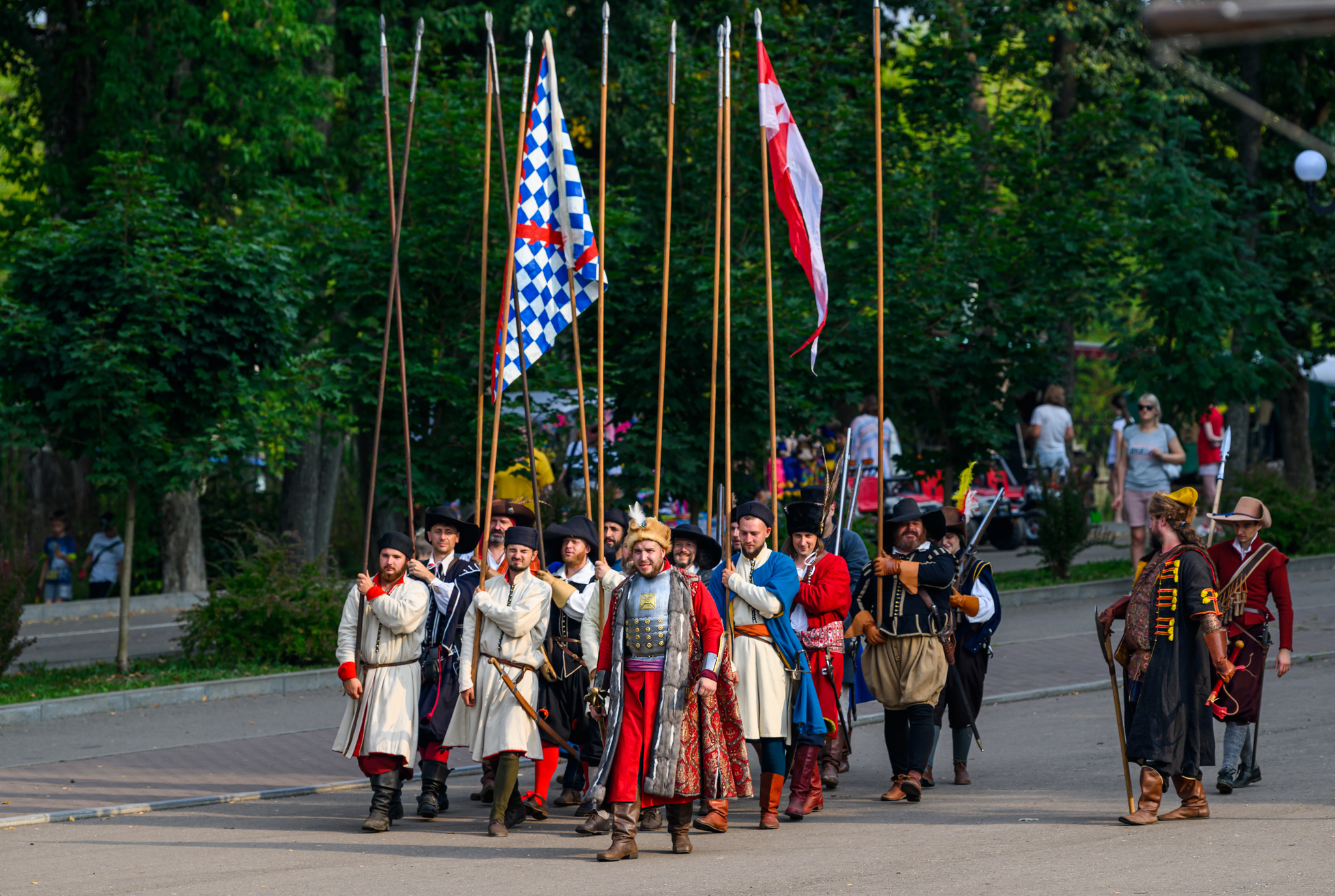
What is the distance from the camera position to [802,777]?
363 inches

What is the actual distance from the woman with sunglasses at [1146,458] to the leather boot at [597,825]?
994 centimetres

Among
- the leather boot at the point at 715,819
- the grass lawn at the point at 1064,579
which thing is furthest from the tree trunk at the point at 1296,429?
the leather boot at the point at 715,819

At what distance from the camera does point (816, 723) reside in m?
9.16

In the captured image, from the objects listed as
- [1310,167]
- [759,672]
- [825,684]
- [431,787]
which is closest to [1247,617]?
[825,684]

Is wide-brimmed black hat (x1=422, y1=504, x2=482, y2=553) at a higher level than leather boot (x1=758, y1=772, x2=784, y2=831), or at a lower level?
higher

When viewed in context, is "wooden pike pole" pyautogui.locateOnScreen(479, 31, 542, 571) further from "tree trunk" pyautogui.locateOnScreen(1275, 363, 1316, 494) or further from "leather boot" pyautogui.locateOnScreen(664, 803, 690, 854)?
"tree trunk" pyautogui.locateOnScreen(1275, 363, 1316, 494)

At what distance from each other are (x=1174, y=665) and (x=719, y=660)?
2.43 m

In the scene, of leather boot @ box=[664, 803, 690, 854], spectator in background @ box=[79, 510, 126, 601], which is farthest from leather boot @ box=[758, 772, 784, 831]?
spectator in background @ box=[79, 510, 126, 601]

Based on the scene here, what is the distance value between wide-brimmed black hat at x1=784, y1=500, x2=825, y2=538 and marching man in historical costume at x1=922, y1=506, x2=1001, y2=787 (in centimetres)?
93

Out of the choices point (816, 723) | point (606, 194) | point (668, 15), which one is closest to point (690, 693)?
point (816, 723)

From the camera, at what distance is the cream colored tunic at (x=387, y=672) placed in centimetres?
918

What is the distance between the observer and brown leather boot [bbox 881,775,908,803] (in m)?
9.48

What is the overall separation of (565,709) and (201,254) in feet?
22.4

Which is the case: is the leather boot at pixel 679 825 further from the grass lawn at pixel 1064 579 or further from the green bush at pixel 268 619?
the grass lawn at pixel 1064 579
